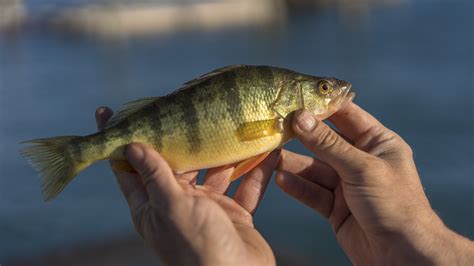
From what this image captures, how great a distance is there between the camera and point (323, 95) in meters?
3.22

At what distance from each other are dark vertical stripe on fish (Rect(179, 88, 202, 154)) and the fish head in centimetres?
67

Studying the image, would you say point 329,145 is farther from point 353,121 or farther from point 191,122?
point 191,122

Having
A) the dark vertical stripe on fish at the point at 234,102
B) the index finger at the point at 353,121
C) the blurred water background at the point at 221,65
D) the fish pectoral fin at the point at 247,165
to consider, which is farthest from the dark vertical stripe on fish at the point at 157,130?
the blurred water background at the point at 221,65

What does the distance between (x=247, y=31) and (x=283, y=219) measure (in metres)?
23.4

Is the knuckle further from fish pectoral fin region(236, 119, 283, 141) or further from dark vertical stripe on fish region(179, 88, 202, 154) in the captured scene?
dark vertical stripe on fish region(179, 88, 202, 154)

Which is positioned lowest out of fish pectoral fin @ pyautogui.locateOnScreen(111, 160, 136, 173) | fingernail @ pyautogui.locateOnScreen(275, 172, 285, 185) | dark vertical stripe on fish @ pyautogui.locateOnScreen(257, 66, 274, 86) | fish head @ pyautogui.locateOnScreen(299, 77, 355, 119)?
fingernail @ pyautogui.locateOnScreen(275, 172, 285, 185)

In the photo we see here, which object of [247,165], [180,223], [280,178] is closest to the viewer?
[180,223]

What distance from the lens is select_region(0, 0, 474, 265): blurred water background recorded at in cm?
812

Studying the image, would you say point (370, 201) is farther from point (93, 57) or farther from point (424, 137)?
point (93, 57)

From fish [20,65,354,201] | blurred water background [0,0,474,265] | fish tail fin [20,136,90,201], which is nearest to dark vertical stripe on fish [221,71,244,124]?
fish [20,65,354,201]

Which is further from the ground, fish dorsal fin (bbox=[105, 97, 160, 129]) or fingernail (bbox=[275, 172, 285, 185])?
fish dorsal fin (bbox=[105, 97, 160, 129])

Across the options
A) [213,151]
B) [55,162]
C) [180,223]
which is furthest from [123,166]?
[180,223]

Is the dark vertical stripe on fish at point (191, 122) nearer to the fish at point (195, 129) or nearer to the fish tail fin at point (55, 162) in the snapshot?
the fish at point (195, 129)

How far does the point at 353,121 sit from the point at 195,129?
3.29 feet
